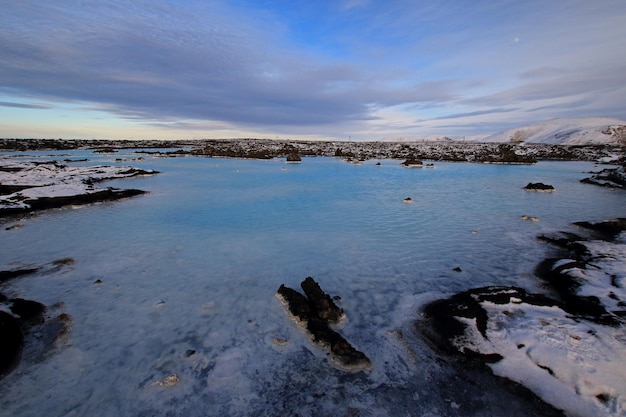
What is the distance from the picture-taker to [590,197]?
17.6 m

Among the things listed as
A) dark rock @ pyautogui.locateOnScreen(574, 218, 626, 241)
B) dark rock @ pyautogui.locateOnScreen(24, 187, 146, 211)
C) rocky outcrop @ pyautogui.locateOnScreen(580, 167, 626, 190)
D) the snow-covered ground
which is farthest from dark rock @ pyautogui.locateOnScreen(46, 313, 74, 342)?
rocky outcrop @ pyautogui.locateOnScreen(580, 167, 626, 190)

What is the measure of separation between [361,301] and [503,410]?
2.82 meters

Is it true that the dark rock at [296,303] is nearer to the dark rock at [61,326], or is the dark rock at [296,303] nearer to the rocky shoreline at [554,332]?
the rocky shoreline at [554,332]

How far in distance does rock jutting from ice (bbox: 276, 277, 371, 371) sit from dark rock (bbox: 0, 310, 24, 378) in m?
4.00

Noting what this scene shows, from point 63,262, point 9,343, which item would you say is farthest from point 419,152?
point 9,343

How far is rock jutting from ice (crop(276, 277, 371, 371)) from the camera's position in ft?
14.8

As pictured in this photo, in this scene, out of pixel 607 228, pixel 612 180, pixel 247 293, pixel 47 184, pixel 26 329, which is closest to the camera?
pixel 26 329

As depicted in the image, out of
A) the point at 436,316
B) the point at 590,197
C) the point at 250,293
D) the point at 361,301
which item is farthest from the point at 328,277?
the point at 590,197

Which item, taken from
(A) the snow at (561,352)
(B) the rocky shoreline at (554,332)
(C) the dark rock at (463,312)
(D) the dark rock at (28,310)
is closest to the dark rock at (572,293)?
(B) the rocky shoreline at (554,332)

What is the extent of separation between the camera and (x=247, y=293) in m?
6.46

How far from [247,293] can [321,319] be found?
5.90 ft

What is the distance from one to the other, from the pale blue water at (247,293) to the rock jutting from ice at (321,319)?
166 millimetres

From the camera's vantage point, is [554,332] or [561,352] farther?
[554,332]

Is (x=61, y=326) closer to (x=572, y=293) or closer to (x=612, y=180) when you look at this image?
(x=572, y=293)
